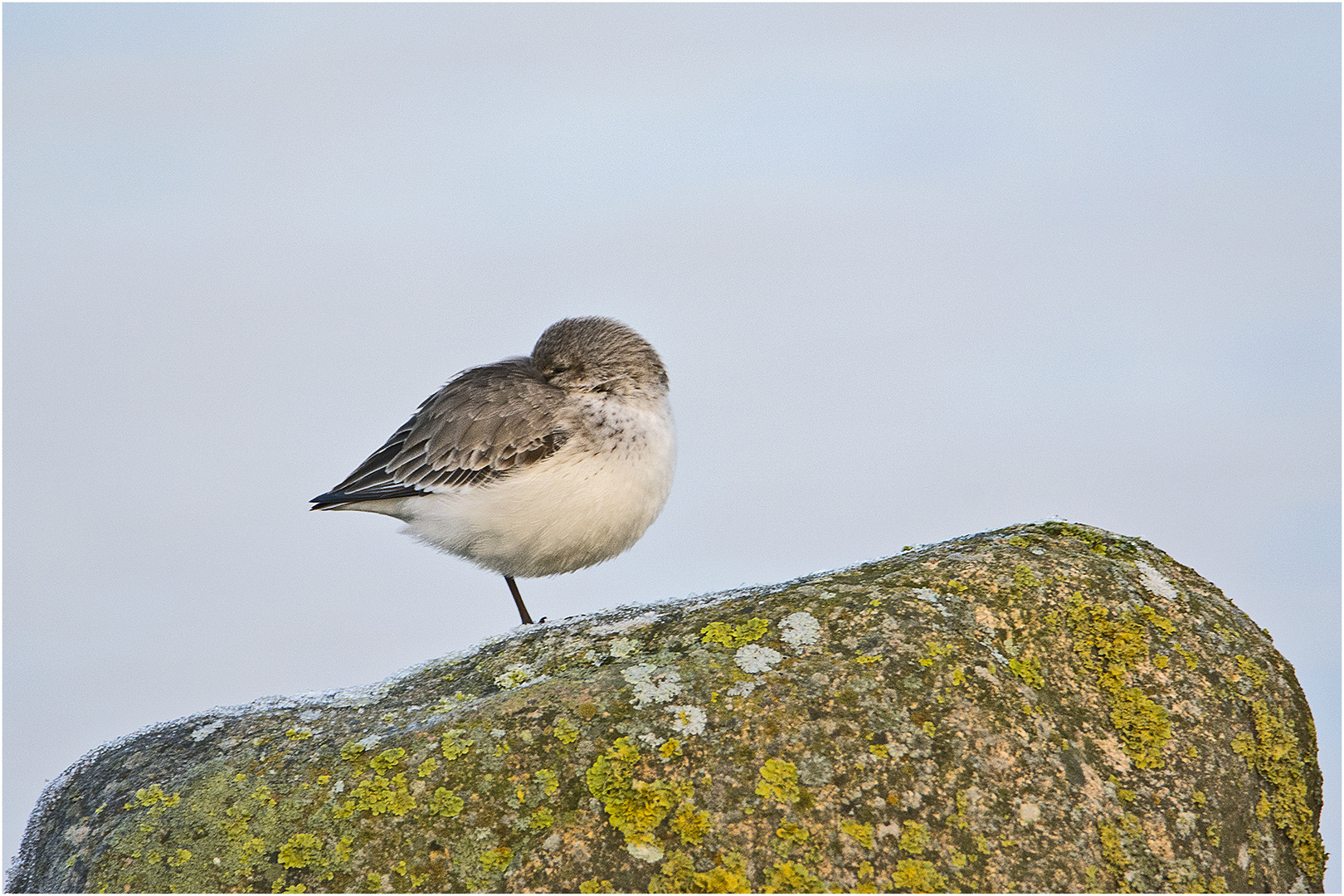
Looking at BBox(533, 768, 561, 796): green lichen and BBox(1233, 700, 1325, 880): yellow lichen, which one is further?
BBox(1233, 700, 1325, 880): yellow lichen

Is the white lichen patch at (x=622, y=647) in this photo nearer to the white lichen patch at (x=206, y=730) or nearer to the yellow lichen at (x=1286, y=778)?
the white lichen patch at (x=206, y=730)

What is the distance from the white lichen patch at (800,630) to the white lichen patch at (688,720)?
553 millimetres

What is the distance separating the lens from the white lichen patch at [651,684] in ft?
15.1

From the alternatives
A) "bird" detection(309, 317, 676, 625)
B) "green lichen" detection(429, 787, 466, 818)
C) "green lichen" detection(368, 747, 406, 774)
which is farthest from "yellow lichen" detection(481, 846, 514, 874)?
"bird" detection(309, 317, 676, 625)

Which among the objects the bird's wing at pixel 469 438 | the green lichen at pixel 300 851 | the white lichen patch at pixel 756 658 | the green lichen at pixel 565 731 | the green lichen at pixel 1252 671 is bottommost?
the green lichen at pixel 300 851

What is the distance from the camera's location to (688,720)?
448 cm

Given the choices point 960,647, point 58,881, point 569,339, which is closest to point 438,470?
point 569,339

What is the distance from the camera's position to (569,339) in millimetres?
8641

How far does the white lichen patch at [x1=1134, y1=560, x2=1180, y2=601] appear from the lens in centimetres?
517

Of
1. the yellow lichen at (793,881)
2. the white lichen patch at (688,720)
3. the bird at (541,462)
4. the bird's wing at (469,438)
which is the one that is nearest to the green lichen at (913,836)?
the yellow lichen at (793,881)

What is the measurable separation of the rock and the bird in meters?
2.60

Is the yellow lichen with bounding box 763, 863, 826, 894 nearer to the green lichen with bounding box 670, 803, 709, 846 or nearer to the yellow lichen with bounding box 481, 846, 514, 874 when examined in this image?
the green lichen with bounding box 670, 803, 709, 846

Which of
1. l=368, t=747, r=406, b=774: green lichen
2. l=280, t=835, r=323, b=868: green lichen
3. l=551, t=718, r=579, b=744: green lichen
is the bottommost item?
l=280, t=835, r=323, b=868: green lichen

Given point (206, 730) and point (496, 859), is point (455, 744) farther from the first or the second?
point (206, 730)
